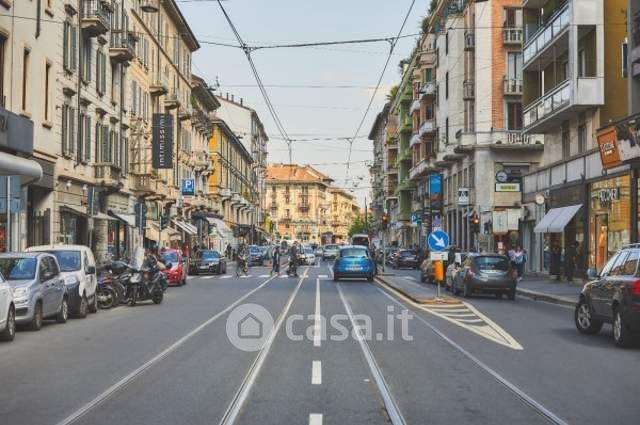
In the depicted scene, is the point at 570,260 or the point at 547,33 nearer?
the point at 570,260

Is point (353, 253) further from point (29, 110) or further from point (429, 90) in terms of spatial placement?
point (429, 90)

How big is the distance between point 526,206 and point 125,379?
39.3 m

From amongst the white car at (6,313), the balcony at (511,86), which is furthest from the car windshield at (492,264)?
the balcony at (511,86)

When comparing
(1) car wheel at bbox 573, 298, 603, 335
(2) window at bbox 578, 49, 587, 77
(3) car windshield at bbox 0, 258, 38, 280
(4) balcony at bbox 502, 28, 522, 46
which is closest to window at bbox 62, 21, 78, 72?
(3) car windshield at bbox 0, 258, 38, 280

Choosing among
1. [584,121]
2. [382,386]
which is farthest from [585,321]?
[584,121]

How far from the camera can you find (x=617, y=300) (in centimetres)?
1559

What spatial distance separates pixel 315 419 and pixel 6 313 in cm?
897

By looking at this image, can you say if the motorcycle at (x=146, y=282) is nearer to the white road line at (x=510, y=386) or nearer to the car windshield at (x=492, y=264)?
the car windshield at (x=492, y=264)

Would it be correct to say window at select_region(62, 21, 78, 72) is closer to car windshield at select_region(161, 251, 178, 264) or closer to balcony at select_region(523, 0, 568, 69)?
car windshield at select_region(161, 251, 178, 264)

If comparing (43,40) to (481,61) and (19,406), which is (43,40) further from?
(481,61)

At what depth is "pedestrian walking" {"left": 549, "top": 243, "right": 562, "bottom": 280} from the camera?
131 feet

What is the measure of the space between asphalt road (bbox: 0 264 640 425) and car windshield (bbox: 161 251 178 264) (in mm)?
17770

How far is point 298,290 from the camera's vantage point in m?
33.0

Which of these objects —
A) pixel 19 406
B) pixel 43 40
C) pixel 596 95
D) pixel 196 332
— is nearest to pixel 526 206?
pixel 596 95
